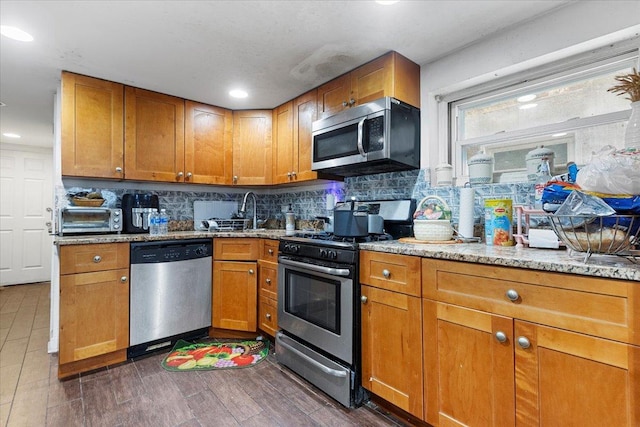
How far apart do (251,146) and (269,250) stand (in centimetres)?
122

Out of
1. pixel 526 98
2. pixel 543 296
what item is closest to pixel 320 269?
pixel 543 296

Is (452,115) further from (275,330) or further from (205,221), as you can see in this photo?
(205,221)

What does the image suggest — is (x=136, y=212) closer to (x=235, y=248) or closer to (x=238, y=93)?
(x=235, y=248)

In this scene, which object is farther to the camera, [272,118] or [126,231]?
[272,118]

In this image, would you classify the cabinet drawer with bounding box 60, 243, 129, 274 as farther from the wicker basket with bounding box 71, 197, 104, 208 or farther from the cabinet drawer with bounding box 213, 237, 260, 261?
the cabinet drawer with bounding box 213, 237, 260, 261

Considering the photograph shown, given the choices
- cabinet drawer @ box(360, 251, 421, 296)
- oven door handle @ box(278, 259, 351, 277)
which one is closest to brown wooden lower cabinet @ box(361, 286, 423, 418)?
cabinet drawer @ box(360, 251, 421, 296)

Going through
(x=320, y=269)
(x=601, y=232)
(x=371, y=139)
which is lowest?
(x=320, y=269)

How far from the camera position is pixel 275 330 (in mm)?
2375

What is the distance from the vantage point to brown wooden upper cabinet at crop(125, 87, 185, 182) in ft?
8.50

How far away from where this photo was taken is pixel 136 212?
2.61m

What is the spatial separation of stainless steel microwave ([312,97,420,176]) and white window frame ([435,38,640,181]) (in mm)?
212

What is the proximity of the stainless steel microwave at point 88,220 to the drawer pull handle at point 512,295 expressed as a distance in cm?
267

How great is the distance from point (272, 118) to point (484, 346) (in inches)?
105

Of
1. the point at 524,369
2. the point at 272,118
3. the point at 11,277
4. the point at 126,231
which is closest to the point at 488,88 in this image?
the point at 524,369
